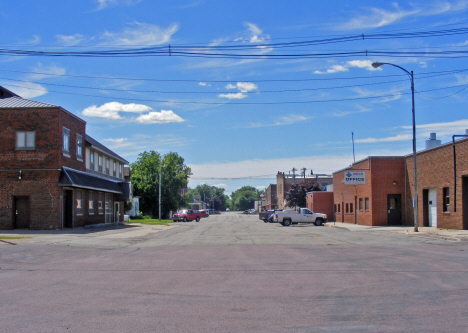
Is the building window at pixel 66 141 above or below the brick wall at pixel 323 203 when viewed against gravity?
above

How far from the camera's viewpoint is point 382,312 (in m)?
7.37

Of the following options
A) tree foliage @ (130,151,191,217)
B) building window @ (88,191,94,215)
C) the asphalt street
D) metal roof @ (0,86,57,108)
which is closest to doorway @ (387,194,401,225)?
the asphalt street

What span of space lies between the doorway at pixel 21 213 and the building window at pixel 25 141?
3.25 metres

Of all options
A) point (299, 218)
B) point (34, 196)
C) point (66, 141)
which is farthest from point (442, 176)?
point (34, 196)

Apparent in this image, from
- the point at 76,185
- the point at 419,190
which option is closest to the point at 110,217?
the point at 76,185

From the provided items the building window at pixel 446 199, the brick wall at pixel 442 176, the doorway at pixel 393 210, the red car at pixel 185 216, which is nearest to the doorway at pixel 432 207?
the brick wall at pixel 442 176

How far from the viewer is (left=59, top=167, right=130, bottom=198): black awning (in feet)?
94.1

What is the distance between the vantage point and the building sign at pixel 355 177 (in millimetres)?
37562

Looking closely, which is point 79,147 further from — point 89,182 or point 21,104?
point 21,104

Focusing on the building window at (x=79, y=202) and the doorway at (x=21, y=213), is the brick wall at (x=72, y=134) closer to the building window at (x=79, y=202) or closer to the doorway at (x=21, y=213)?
the building window at (x=79, y=202)

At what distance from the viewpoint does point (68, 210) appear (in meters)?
31.3

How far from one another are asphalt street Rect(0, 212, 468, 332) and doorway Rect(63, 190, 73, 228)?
15.5 meters

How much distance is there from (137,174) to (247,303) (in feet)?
233

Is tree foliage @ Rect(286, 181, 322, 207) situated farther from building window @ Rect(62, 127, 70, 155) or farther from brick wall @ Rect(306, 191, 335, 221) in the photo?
building window @ Rect(62, 127, 70, 155)
